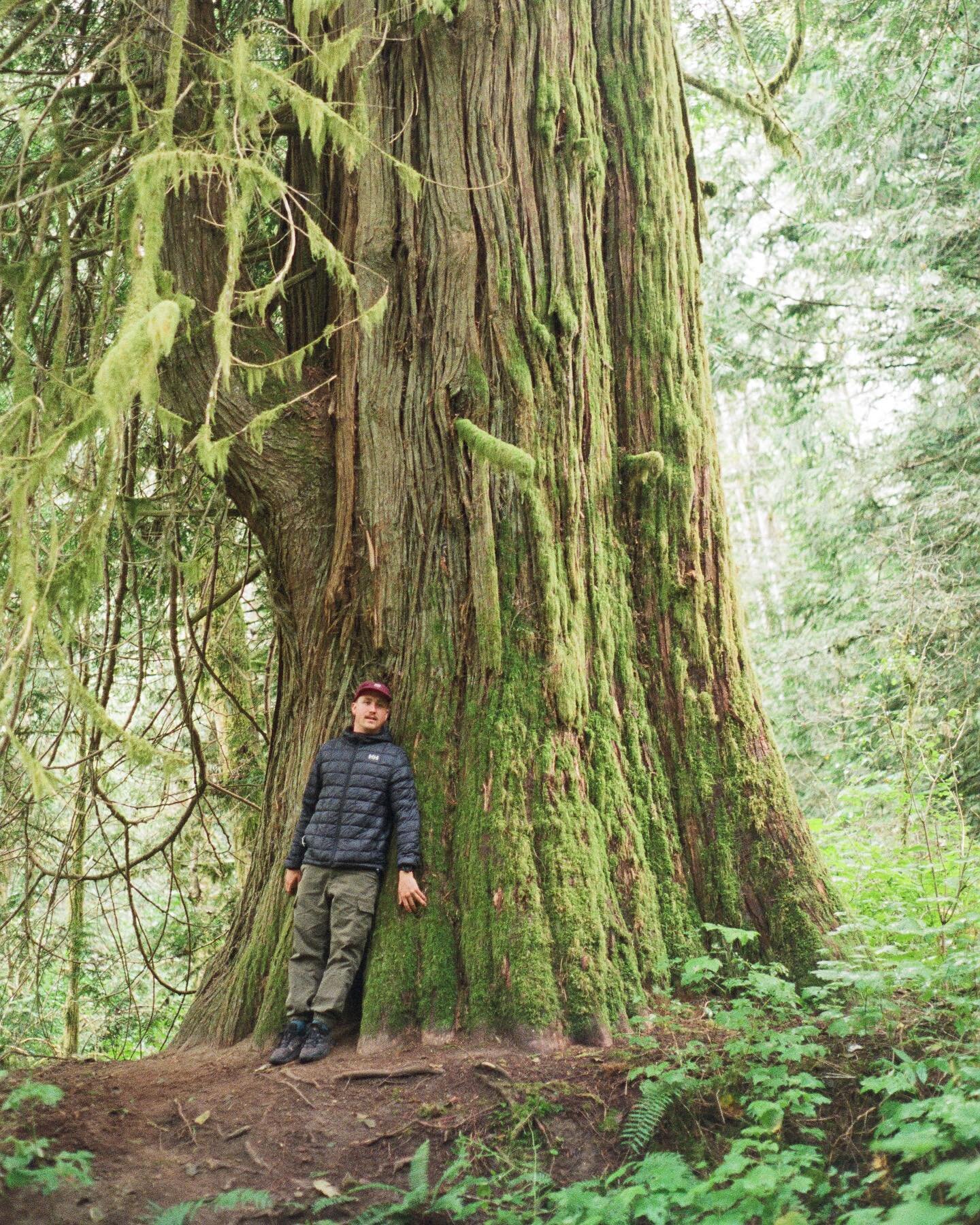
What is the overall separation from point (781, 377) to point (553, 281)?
23.8ft

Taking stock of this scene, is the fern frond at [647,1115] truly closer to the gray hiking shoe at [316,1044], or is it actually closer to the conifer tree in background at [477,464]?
the conifer tree in background at [477,464]

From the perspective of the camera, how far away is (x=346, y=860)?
4.22 m

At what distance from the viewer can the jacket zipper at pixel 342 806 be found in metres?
4.25

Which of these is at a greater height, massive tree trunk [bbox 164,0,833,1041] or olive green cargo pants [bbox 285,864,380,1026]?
massive tree trunk [bbox 164,0,833,1041]

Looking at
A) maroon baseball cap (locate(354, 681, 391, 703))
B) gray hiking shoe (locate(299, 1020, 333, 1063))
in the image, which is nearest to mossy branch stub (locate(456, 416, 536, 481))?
maroon baseball cap (locate(354, 681, 391, 703))

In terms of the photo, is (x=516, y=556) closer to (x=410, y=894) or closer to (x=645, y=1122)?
(x=410, y=894)

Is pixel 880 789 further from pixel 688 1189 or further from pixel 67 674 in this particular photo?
pixel 67 674

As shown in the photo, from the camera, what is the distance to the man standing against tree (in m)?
4.06

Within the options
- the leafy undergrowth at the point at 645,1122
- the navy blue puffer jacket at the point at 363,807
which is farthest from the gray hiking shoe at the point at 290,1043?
the navy blue puffer jacket at the point at 363,807

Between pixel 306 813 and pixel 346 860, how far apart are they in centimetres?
36

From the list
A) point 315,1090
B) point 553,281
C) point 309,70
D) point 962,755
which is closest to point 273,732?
point 315,1090

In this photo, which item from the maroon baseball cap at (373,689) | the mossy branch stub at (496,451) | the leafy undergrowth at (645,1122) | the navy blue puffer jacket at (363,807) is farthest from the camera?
the maroon baseball cap at (373,689)

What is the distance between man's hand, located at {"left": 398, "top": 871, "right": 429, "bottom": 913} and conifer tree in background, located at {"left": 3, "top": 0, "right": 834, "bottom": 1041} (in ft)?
0.20

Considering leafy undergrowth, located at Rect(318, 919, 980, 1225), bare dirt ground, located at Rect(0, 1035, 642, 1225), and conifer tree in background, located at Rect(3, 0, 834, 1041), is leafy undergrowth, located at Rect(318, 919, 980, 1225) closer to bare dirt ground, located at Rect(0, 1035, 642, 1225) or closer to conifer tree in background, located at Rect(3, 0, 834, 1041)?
bare dirt ground, located at Rect(0, 1035, 642, 1225)
